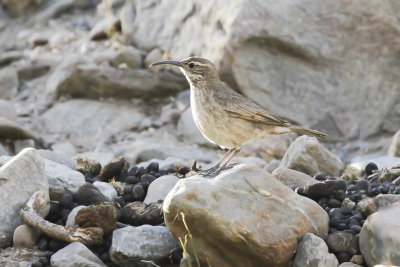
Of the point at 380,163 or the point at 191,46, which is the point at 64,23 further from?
the point at 380,163

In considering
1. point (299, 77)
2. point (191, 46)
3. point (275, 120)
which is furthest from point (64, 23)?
point (275, 120)

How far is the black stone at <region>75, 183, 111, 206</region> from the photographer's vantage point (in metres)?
6.66

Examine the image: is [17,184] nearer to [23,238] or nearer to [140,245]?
[23,238]

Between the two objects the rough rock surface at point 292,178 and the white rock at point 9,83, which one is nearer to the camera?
the rough rock surface at point 292,178

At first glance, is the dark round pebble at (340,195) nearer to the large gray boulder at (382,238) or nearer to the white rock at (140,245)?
the large gray boulder at (382,238)

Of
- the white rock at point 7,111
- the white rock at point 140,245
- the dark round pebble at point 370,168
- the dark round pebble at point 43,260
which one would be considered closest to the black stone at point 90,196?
the white rock at point 140,245

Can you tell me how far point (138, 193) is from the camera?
7.17m

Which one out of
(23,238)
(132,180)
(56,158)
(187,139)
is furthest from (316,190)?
(187,139)

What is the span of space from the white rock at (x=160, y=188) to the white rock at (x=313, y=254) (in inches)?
72.8

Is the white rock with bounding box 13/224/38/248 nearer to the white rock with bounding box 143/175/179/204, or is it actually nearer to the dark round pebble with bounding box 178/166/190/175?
the white rock with bounding box 143/175/179/204

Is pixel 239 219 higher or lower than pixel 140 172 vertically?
higher

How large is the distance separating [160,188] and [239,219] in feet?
5.85

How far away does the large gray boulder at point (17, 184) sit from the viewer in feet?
20.7

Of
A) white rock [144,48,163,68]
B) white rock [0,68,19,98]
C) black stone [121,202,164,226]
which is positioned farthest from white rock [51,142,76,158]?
black stone [121,202,164,226]
